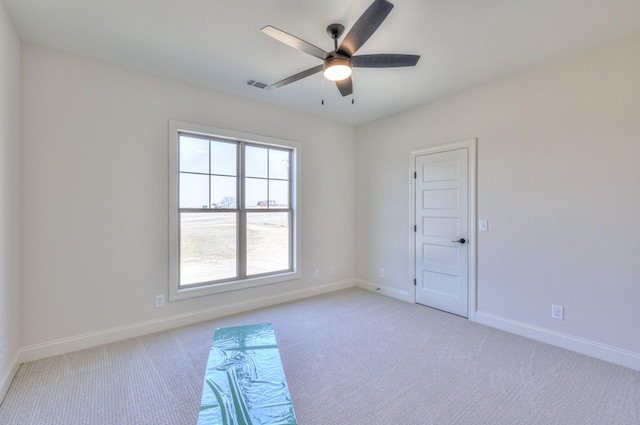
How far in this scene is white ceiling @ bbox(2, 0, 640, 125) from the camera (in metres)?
2.08

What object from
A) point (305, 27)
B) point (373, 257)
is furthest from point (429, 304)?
point (305, 27)

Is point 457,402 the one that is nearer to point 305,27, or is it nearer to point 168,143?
point 305,27

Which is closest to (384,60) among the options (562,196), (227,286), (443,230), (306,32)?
(306,32)

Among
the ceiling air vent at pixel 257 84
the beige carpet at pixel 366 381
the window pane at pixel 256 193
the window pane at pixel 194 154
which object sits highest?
the ceiling air vent at pixel 257 84

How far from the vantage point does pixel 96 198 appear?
2791 mm

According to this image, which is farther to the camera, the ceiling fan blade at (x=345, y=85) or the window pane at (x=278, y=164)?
the window pane at (x=278, y=164)

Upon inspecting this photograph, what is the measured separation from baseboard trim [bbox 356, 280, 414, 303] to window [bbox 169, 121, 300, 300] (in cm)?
126

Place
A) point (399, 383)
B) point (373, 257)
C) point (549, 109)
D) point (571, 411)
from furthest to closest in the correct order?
point (373, 257) < point (549, 109) < point (399, 383) < point (571, 411)

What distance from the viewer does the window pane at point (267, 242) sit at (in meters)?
3.89

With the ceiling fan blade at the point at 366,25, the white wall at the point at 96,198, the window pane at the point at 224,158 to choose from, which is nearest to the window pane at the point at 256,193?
the window pane at the point at 224,158

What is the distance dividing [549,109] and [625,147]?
2.29 ft

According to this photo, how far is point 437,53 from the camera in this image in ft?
8.73

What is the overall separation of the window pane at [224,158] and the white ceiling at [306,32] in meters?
0.76

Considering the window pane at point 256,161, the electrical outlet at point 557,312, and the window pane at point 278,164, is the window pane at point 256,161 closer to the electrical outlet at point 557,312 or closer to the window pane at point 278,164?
the window pane at point 278,164
